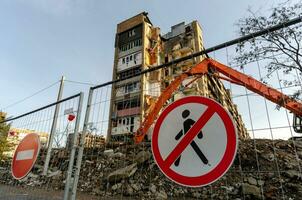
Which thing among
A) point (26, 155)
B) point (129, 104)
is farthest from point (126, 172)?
point (26, 155)

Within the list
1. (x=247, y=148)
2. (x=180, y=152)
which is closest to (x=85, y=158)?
(x=180, y=152)

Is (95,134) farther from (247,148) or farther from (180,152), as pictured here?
(247,148)

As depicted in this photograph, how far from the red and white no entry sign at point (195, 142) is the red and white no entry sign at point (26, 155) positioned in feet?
8.24

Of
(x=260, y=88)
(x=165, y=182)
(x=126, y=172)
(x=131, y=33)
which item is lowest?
(x=165, y=182)

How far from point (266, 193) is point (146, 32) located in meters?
30.6

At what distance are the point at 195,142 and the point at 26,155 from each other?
3243 mm

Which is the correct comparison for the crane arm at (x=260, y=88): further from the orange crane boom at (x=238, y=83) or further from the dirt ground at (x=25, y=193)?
the dirt ground at (x=25, y=193)

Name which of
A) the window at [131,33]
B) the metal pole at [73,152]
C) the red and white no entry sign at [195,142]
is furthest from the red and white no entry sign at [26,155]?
the window at [131,33]

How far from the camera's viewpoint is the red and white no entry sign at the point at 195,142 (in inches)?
69.9

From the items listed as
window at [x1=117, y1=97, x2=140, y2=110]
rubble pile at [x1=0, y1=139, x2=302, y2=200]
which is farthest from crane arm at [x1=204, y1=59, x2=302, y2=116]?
rubble pile at [x1=0, y1=139, x2=302, y2=200]

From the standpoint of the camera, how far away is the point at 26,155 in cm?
383

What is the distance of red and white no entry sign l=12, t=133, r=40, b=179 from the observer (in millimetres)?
3631

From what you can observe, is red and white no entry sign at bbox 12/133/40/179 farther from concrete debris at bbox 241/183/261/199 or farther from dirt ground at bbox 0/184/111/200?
concrete debris at bbox 241/183/261/199

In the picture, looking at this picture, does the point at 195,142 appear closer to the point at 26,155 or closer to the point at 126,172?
the point at 126,172
